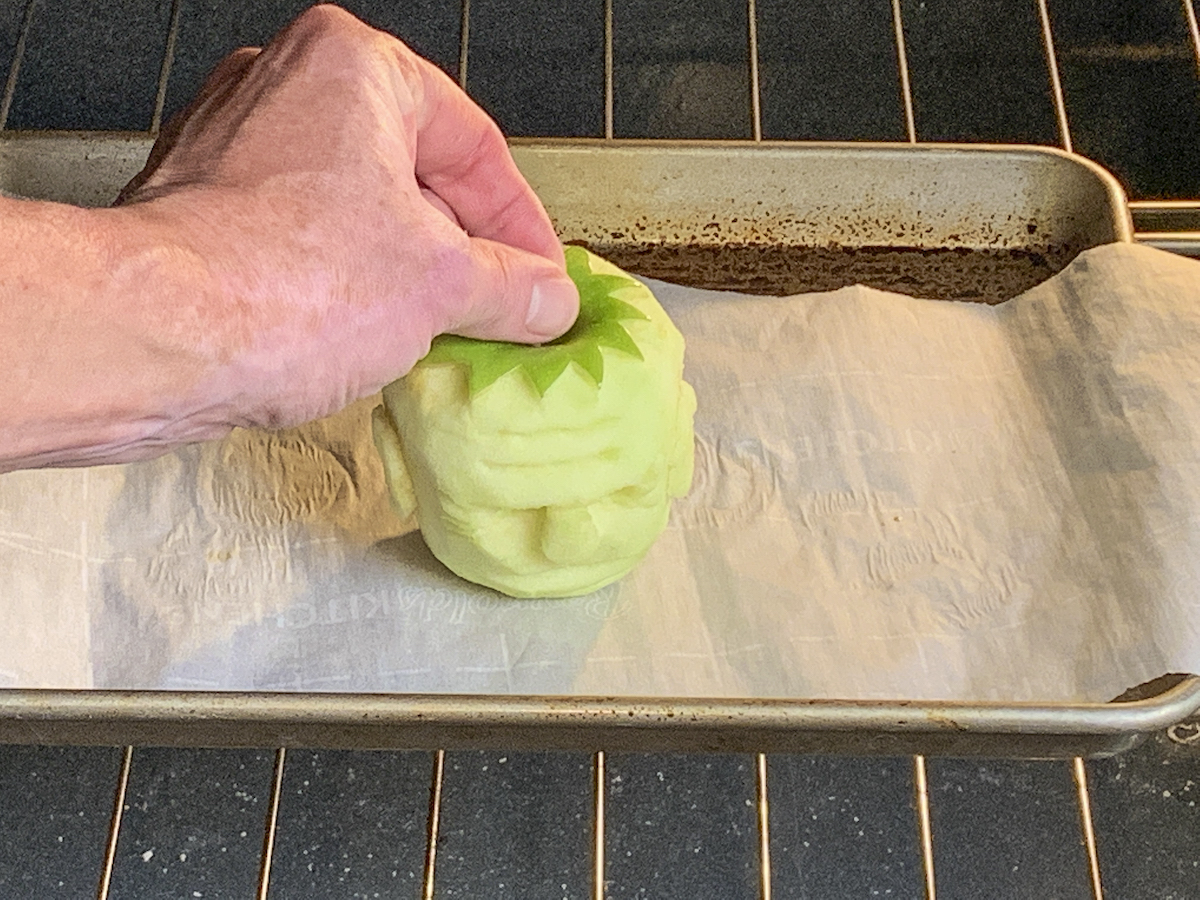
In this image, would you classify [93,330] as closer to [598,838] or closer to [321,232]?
[321,232]

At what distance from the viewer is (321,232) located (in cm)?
50

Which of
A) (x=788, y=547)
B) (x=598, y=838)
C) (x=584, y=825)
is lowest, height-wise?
(x=584, y=825)

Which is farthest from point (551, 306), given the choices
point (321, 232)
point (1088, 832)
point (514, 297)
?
point (1088, 832)

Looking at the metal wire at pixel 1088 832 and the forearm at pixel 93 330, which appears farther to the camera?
the metal wire at pixel 1088 832

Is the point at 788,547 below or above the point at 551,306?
below

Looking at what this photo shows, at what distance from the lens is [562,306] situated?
0.60 meters

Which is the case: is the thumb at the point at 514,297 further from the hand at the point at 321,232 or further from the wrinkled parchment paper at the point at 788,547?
the wrinkled parchment paper at the point at 788,547

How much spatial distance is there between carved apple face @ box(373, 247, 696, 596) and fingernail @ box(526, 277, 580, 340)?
0.02 m

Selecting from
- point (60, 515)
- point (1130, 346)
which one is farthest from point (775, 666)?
point (60, 515)

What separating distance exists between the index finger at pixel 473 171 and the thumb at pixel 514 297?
0.05 meters

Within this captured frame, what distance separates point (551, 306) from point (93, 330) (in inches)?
8.8

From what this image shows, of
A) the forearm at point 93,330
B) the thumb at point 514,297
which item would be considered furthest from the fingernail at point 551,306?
the forearm at point 93,330

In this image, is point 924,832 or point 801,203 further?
point 801,203

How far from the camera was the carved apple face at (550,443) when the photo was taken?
63cm
